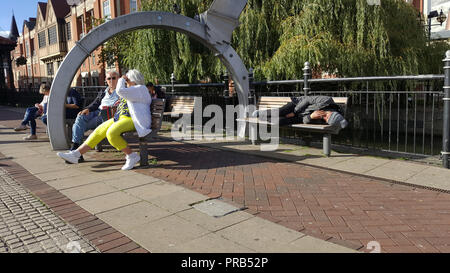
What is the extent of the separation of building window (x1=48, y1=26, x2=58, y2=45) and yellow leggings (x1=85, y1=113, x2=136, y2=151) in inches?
1873

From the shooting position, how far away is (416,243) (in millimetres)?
2814

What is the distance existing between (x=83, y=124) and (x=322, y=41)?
22.0ft

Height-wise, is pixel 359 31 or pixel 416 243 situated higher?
pixel 359 31

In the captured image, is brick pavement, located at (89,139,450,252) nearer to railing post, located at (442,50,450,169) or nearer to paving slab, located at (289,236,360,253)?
paving slab, located at (289,236,360,253)

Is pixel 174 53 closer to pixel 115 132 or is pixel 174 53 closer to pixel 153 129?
pixel 153 129

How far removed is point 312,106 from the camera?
6.05m

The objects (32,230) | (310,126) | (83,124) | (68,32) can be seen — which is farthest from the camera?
(68,32)

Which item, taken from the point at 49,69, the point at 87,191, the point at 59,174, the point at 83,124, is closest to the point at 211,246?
the point at 87,191

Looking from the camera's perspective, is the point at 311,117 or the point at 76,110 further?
the point at 76,110

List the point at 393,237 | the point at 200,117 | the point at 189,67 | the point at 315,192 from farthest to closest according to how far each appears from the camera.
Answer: the point at 189,67 < the point at 200,117 < the point at 315,192 < the point at 393,237

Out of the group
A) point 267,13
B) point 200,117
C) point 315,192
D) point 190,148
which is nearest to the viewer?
point 315,192

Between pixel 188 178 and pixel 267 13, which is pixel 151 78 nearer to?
pixel 267 13

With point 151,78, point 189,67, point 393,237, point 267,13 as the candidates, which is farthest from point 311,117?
point 151,78
